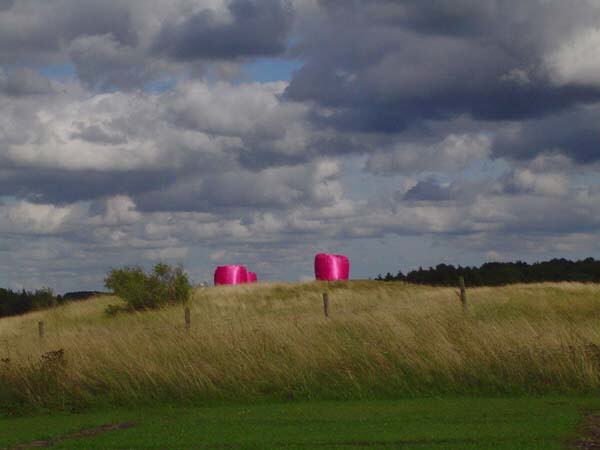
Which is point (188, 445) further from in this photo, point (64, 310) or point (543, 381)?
point (64, 310)

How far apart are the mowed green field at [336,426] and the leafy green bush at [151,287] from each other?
3769cm

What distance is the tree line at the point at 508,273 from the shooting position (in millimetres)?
90688

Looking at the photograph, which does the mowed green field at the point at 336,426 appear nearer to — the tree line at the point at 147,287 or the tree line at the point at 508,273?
the tree line at the point at 147,287

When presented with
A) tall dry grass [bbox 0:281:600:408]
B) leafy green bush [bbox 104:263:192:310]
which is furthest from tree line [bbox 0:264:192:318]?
tall dry grass [bbox 0:281:600:408]

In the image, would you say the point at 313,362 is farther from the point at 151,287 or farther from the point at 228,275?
the point at 228,275

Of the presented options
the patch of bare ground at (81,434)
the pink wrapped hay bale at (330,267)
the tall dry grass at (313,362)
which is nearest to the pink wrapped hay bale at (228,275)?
the pink wrapped hay bale at (330,267)

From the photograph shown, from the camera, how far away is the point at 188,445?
11461 millimetres

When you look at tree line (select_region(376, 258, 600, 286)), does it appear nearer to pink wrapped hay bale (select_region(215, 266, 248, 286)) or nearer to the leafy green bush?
pink wrapped hay bale (select_region(215, 266, 248, 286))

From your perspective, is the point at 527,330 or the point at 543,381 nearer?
the point at 543,381

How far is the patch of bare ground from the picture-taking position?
12367 millimetres

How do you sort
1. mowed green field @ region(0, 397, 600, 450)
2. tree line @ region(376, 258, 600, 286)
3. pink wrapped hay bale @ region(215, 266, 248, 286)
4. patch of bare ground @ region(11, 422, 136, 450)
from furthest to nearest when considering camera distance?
tree line @ region(376, 258, 600, 286), pink wrapped hay bale @ region(215, 266, 248, 286), patch of bare ground @ region(11, 422, 136, 450), mowed green field @ region(0, 397, 600, 450)

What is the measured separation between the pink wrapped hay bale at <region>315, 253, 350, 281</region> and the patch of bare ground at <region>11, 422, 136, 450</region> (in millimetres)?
47999

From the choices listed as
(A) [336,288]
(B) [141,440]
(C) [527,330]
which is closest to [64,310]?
(A) [336,288]

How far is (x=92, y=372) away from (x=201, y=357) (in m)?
2.30
